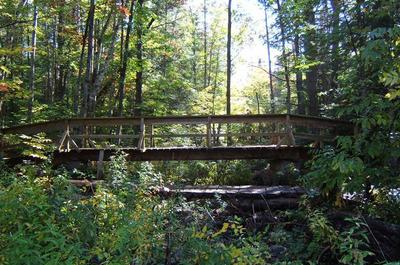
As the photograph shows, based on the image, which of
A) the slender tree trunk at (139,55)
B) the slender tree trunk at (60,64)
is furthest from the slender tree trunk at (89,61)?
the slender tree trunk at (60,64)

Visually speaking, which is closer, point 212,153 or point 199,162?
Result: point 212,153

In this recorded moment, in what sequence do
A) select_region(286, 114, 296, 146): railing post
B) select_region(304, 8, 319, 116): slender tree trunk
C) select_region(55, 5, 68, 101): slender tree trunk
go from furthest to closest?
select_region(55, 5, 68, 101): slender tree trunk < select_region(304, 8, 319, 116): slender tree trunk < select_region(286, 114, 296, 146): railing post

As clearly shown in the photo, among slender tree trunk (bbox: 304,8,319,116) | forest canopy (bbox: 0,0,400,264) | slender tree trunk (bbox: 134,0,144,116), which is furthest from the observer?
slender tree trunk (bbox: 304,8,319,116)

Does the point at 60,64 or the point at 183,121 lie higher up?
the point at 60,64

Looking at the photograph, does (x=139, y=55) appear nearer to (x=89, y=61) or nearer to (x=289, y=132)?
(x=89, y=61)

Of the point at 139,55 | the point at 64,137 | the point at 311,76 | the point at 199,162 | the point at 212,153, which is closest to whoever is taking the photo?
the point at 212,153

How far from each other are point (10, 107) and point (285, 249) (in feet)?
61.4

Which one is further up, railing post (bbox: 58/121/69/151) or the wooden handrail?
the wooden handrail

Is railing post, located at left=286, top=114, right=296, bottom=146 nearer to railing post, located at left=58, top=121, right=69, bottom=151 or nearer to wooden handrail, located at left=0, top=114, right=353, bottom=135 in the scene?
wooden handrail, located at left=0, top=114, right=353, bottom=135

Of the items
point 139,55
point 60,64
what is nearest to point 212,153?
point 139,55

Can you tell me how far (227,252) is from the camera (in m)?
3.19

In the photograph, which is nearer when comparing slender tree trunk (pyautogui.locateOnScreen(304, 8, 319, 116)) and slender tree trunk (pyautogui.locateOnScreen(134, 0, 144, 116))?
slender tree trunk (pyautogui.locateOnScreen(134, 0, 144, 116))

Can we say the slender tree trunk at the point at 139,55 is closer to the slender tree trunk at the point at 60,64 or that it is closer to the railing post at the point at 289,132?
the slender tree trunk at the point at 60,64

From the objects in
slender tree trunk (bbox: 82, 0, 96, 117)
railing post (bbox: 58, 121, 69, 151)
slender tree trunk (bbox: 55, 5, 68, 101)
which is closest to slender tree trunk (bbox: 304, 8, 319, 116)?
slender tree trunk (bbox: 82, 0, 96, 117)
